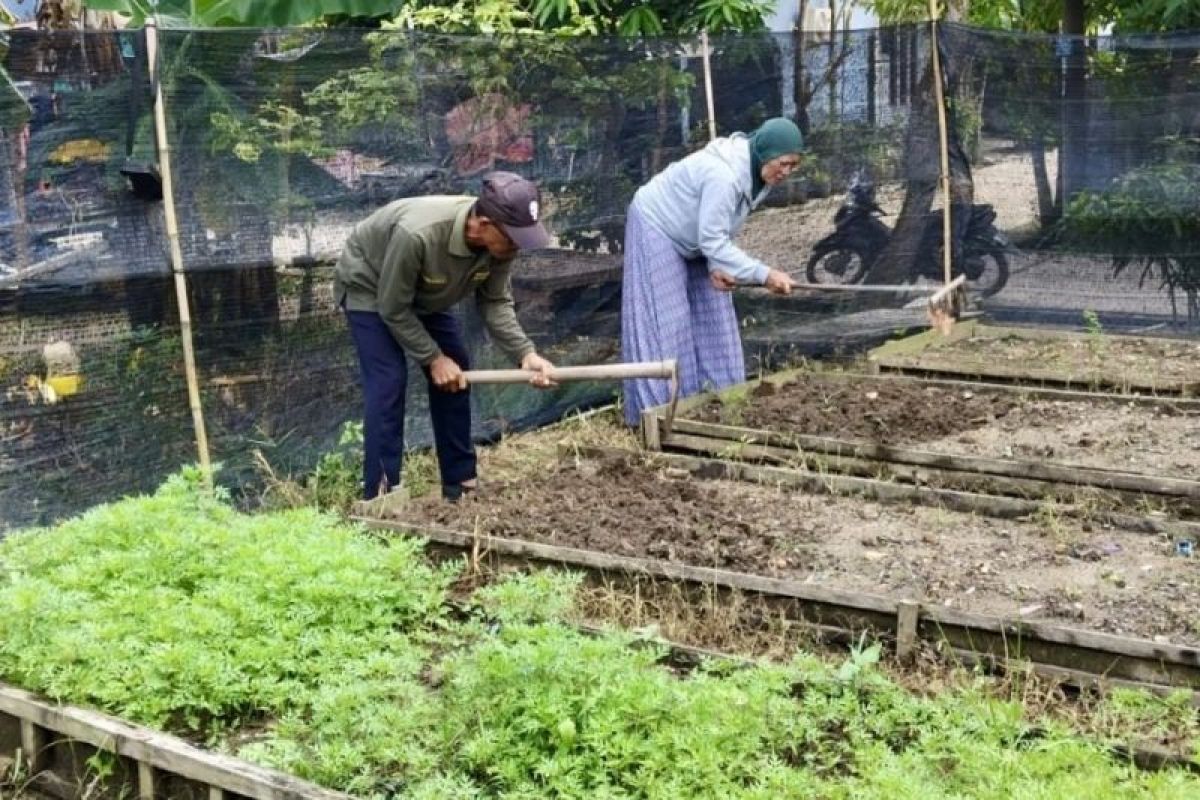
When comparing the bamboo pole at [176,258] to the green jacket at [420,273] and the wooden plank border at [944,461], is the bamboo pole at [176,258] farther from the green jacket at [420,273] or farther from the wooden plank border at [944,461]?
the wooden plank border at [944,461]

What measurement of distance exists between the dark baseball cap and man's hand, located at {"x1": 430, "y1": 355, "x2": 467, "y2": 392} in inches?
30.1

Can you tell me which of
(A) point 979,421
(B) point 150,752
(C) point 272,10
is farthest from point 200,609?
(C) point 272,10

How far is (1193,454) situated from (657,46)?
3905 millimetres

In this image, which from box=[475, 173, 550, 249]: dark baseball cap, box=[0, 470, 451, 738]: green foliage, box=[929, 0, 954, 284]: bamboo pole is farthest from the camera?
box=[929, 0, 954, 284]: bamboo pole

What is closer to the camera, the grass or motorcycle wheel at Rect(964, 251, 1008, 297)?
the grass

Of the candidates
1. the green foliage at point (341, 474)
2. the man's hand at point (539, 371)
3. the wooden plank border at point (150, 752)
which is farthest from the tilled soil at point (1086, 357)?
the wooden plank border at point (150, 752)

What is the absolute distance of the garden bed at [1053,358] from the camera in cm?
814

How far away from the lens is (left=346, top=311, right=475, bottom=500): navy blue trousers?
247 inches

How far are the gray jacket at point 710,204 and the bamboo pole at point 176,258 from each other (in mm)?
2643

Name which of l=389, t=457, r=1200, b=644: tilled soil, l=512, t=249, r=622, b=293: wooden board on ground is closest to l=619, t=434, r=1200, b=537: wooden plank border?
l=389, t=457, r=1200, b=644: tilled soil

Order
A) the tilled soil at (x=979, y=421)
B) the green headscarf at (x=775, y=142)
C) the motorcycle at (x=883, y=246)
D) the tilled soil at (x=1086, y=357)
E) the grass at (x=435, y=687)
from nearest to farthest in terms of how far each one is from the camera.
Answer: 1. the grass at (x=435, y=687)
2. the tilled soil at (x=979, y=421)
3. the green headscarf at (x=775, y=142)
4. the tilled soil at (x=1086, y=357)
5. the motorcycle at (x=883, y=246)

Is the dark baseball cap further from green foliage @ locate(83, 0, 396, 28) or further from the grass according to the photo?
green foliage @ locate(83, 0, 396, 28)

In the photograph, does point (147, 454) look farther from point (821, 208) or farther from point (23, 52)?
point (821, 208)

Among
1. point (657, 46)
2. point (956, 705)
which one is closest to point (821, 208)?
point (657, 46)
